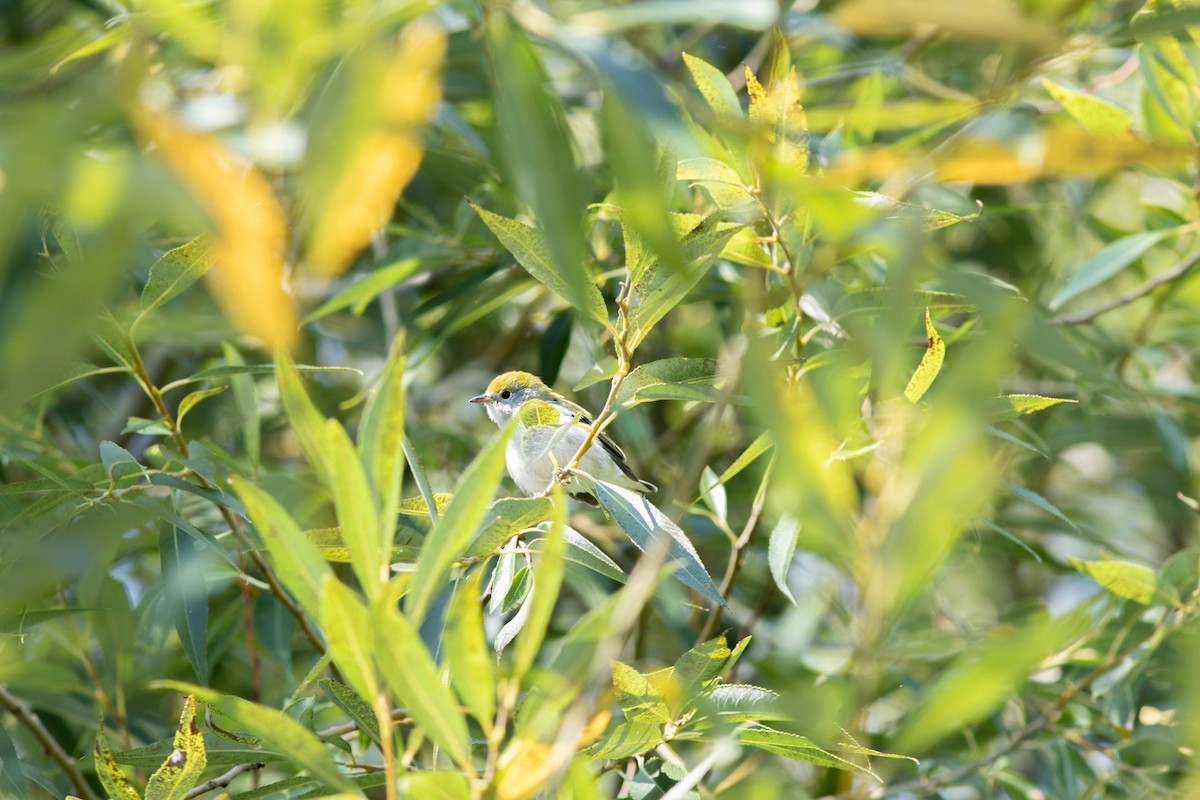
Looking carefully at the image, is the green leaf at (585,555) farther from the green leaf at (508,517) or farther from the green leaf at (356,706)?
the green leaf at (356,706)

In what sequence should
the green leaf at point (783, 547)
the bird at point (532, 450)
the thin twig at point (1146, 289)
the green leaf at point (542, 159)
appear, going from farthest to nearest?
the bird at point (532, 450), the thin twig at point (1146, 289), the green leaf at point (783, 547), the green leaf at point (542, 159)

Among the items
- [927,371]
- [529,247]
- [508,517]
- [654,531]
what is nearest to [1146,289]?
[927,371]

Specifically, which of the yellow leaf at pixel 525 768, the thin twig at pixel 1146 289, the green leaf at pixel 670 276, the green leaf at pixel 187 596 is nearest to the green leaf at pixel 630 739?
the yellow leaf at pixel 525 768

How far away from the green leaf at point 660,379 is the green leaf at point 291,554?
1.72 feet

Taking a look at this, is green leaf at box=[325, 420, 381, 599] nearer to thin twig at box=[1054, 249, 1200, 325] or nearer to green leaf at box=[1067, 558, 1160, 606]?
green leaf at box=[1067, 558, 1160, 606]

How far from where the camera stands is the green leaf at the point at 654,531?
53.4 inches

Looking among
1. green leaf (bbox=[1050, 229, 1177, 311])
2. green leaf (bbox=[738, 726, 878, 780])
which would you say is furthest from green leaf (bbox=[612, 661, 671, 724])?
green leaf (bbox=[1050, 229, 1177, 311])

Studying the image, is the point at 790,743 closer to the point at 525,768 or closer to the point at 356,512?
the point at 525,768

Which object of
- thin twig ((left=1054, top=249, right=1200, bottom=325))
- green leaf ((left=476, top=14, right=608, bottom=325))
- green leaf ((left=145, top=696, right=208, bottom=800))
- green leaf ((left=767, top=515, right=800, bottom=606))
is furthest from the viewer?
thin twig ((left=1054, top=249, right=1200, bottom=325))

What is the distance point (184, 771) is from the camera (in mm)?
1212

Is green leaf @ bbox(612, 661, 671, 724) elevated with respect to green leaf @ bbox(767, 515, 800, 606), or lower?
elevated

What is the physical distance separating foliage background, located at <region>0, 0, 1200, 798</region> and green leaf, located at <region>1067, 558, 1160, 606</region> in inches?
0.5

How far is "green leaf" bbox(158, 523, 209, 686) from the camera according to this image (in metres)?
1.57

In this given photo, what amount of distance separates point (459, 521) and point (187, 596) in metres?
0.76
